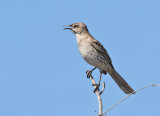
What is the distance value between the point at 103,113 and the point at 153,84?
92 cm

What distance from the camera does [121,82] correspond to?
955 centimetres

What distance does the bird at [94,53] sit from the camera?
31.0 feet

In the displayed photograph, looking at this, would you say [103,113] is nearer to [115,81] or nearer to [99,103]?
[99,103]

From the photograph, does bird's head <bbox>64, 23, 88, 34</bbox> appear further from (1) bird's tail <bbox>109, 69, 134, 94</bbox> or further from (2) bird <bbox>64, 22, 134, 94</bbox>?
(1) bird's tail <bbox>109, 69, 134, 94</bbox>

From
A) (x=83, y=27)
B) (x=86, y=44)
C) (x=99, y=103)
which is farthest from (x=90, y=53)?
(x=99, y=103)

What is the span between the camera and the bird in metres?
9.44

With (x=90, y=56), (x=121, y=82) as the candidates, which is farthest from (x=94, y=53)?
(x=121, y=82)

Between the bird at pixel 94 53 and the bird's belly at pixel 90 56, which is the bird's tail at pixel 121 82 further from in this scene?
the bird's belly at pixel 90 56

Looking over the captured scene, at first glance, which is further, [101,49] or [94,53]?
[101,49]

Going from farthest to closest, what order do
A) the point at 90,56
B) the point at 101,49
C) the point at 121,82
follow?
the point at 101,49 → the point at 121,82 → the point at 90,56

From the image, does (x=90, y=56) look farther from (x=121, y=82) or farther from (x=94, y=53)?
(x=121, y=82)

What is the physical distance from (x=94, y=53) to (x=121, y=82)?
3.51 ft

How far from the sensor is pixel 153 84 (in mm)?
5402

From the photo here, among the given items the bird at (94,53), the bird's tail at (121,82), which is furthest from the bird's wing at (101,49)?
the bird's tail at (121,82)
